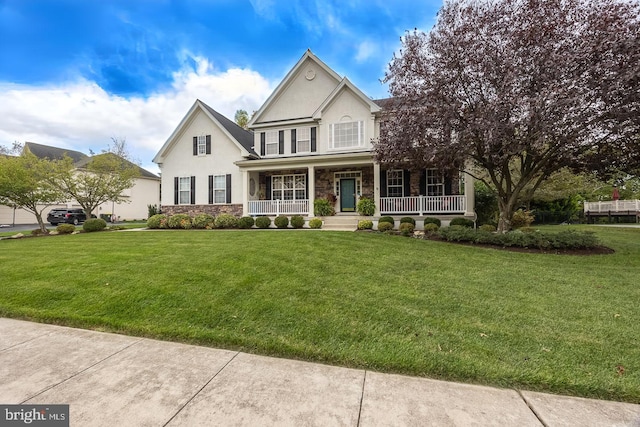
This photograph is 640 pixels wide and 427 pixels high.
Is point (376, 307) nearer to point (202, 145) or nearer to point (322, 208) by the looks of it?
point (322, 208)

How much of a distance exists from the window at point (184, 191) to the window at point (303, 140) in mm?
6983

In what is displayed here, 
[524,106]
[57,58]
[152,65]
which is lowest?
[524,106]

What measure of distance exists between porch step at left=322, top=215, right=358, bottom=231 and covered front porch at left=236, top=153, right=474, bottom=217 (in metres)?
1.04

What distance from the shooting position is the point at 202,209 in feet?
57.8

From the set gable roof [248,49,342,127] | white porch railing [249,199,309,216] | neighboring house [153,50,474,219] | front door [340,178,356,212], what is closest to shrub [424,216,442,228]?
neighboring house [153,50,474,219]

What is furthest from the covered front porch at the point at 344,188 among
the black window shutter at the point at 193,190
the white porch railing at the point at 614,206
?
the white porch railing at the point at 614,206

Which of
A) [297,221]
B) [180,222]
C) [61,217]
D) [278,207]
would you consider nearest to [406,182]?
[297,221]

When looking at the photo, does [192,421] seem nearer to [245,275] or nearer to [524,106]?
[245,275]

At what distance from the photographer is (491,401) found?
2.38m

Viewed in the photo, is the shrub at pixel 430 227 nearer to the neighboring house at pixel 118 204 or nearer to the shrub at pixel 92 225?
the shrub at pixel 92 225

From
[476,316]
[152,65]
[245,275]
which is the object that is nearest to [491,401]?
[476,316]

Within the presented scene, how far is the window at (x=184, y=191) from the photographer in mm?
17922

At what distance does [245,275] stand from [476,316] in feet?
12.4

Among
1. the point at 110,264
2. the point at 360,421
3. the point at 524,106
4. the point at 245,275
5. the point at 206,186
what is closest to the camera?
the point at 360,421
